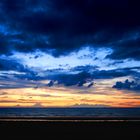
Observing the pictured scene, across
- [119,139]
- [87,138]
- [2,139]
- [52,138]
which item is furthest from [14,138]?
[119,139]

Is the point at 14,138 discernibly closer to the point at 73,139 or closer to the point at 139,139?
the point at 73,139

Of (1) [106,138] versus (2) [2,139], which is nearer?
(2) [2,139]

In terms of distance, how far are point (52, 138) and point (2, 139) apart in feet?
14.2

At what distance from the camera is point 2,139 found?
93.4 feet

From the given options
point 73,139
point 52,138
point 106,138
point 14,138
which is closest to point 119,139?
point 106,138

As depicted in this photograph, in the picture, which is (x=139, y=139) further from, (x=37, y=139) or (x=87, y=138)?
(x=37, y=139)

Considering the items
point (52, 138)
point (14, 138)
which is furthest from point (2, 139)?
point (52, 138)

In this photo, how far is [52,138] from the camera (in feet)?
98.5

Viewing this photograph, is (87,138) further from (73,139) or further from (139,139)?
(139,139)

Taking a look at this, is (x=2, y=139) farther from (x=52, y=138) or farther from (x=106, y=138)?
(x=106, y=138)

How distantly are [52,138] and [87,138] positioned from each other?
10.0ft

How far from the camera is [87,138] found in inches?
1192

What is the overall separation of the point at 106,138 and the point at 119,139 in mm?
1359

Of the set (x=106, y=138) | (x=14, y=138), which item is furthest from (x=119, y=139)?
(x=14, y=138)
